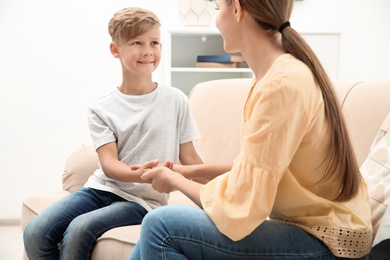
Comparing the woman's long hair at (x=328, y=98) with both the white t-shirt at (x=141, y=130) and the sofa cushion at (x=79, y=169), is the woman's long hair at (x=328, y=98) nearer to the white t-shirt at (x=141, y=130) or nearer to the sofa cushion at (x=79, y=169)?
the white t-shirt at (x=141, y=130)

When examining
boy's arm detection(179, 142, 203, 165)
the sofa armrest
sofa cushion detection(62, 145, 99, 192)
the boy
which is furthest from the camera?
sofa cushion detection(62, 145, 99, 192)

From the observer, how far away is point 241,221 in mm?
1179

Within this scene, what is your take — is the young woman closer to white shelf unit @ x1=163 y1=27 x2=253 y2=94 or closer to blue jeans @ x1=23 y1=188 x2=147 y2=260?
blue jeans @ x1=23 y1=188 x2=147 y2=260

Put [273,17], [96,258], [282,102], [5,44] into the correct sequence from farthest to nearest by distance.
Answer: [5,44] → [96,258] → [273,17] → [282,102]

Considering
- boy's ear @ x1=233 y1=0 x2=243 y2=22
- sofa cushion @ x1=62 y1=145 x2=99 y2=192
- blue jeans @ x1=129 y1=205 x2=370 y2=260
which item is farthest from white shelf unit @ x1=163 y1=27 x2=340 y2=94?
blue jeans @ x1=129 y1=205 x2=370 y2=260

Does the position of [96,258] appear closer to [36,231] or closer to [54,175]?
[36,231]

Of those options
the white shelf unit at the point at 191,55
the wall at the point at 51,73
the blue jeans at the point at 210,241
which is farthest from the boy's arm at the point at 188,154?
the wall at the point at 51,73

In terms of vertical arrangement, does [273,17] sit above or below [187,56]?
Answer: above

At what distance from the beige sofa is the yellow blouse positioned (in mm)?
474

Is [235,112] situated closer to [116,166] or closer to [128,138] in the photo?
[128,138]

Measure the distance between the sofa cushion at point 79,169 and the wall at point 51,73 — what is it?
144 cm

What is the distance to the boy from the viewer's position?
1750 millimetres

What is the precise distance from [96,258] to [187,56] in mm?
2122

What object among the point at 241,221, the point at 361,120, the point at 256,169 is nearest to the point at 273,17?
the point at 256,169
